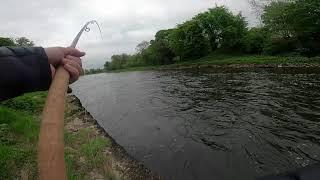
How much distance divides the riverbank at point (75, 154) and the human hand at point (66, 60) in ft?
18.9

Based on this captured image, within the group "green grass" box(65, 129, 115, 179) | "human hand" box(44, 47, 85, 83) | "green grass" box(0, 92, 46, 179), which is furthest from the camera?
"green grass" box(65, 129, 115, 179)

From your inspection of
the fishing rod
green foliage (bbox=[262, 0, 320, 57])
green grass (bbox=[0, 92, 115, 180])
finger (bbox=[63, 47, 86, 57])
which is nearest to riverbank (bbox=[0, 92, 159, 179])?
green grass (bbox=[0, 92, 115, 180])

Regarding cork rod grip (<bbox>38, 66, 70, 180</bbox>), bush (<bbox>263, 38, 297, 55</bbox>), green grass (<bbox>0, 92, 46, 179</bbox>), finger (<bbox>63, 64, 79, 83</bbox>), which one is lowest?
green grass (<bbox>0, 92, 46, 179</bbox>)

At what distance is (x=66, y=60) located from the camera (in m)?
1.71

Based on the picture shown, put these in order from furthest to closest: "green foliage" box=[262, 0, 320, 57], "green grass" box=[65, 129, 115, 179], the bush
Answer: the bush < "green foliage" box=[262, 0, 320, 57] < "green grass" box=[65, 129, 115, 179]

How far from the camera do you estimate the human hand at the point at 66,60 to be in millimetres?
1630

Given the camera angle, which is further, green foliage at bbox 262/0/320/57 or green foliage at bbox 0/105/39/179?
green foliage at bbox 262/0/320/57

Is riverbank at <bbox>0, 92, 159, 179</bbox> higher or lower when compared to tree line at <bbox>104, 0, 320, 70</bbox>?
lower

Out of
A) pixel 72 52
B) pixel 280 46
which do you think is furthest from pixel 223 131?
pixel 280 46

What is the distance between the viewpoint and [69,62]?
1709 mm

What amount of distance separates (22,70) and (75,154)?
8.24 m

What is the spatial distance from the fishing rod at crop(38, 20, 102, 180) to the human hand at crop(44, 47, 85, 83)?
16cm

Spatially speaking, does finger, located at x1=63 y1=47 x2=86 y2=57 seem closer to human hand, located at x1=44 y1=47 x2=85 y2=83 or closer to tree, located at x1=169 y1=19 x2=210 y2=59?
human hand, located at x1=44 y1=47 x2=85 y2=83

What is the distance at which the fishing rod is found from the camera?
106 centimetres
